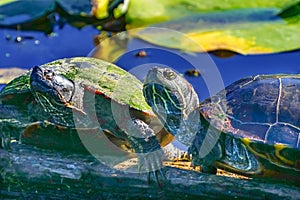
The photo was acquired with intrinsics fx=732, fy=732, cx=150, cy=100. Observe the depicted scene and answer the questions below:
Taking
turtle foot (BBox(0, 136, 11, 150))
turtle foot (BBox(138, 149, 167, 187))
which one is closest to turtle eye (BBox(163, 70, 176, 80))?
turtle foot (BBox(138, 149, 167, 187))

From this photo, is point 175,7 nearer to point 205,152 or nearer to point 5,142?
point 5,142

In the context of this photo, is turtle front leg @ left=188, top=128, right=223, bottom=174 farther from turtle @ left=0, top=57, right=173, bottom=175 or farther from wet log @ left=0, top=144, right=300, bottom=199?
turtle @ left=0, top=57, right=173, bottom=175

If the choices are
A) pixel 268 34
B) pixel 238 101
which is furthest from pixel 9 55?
pixel 238 101

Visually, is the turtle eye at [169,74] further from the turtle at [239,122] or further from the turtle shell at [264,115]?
the turtle shell at [264,115]

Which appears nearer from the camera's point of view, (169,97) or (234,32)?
(169,97)

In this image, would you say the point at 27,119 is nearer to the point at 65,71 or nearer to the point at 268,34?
the point at 65,71

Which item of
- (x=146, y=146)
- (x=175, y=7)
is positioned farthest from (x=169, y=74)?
(x=175, y=7)
